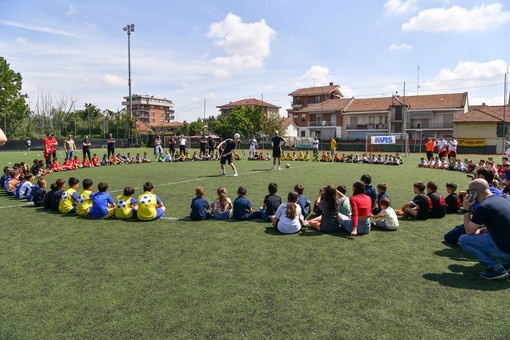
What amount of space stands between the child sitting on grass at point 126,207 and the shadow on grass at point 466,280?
6.47m

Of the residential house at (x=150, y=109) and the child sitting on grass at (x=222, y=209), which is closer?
the child sitting on grass at (x=222, y=209)

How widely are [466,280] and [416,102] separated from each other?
6591 centimetres

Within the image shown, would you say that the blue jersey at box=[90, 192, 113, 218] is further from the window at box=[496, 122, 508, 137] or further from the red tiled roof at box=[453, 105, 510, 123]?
the window at box=[496, 122, 508, 137]

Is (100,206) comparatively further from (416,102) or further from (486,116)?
(416,102)

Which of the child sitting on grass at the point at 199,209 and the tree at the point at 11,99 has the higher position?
the tree at the point at 11,99

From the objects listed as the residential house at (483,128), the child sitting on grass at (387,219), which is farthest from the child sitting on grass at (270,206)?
the residential house at (483,128)

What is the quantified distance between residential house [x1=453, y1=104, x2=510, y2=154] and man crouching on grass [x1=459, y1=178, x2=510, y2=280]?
42.7 m

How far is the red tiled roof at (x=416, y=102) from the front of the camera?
198ft

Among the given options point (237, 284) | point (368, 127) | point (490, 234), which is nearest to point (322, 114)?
point (368, 127)

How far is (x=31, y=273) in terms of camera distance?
17.7 feet

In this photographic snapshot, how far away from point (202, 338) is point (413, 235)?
17.5 feet

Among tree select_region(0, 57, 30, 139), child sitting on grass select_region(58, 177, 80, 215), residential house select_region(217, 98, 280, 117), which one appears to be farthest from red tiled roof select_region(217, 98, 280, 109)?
child sitting on grass select_region(58, 177, 80, 215)

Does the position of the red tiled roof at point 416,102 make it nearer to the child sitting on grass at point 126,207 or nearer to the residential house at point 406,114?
the residential house at point 406,114

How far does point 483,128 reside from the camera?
48.1 metres
